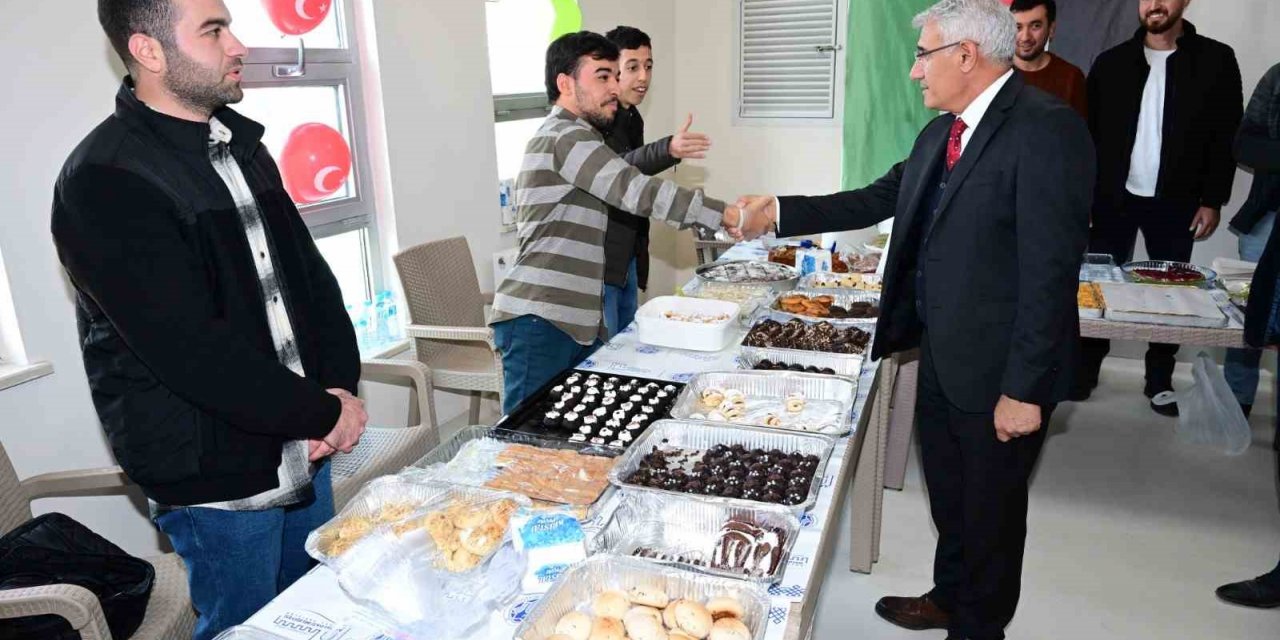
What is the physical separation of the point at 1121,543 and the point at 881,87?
2767 millimetres

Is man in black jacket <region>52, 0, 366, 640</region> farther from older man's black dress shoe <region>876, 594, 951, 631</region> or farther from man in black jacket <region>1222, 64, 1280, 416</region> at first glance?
man in black jacket <region>1222, 64, 1280, 416</region>

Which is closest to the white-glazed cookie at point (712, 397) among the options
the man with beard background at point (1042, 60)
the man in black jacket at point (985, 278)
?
the man in black jacket at point (985, 278)

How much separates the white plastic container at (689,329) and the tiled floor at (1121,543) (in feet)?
2.95

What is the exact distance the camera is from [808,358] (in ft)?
7.39

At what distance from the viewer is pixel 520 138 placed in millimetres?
4477

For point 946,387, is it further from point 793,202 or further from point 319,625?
point 319,625

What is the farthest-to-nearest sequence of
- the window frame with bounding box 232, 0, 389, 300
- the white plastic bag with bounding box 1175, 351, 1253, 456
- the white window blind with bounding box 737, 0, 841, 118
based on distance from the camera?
the white window blind with bounding box 737, 0, 841, 118
the white plastic bag with bounding box 1175, 351, 1253, 456
the window frame with bounding box 232, 0, 389, 300

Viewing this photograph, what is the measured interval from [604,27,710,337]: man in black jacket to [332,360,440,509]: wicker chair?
707 millimetres

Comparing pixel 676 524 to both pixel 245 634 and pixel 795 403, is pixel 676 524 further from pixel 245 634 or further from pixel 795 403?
pixel 245 634

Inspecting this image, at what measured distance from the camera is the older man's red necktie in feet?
6.44

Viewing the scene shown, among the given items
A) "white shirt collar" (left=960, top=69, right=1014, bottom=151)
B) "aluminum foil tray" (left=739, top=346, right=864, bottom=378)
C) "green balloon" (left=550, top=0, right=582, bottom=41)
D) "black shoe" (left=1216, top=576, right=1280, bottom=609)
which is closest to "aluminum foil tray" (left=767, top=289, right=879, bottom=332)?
"aluminum foil tray" (left=739, top=346, right=864, bottom=378)

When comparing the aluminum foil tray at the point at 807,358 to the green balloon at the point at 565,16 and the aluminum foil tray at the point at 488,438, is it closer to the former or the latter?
the aluminum foil tray at the point at 488,438

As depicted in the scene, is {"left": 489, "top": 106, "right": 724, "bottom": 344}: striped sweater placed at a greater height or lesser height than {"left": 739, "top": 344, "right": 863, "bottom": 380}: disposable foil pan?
greater

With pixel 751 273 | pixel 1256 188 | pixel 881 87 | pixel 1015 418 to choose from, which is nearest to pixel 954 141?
pixel 1015 418
